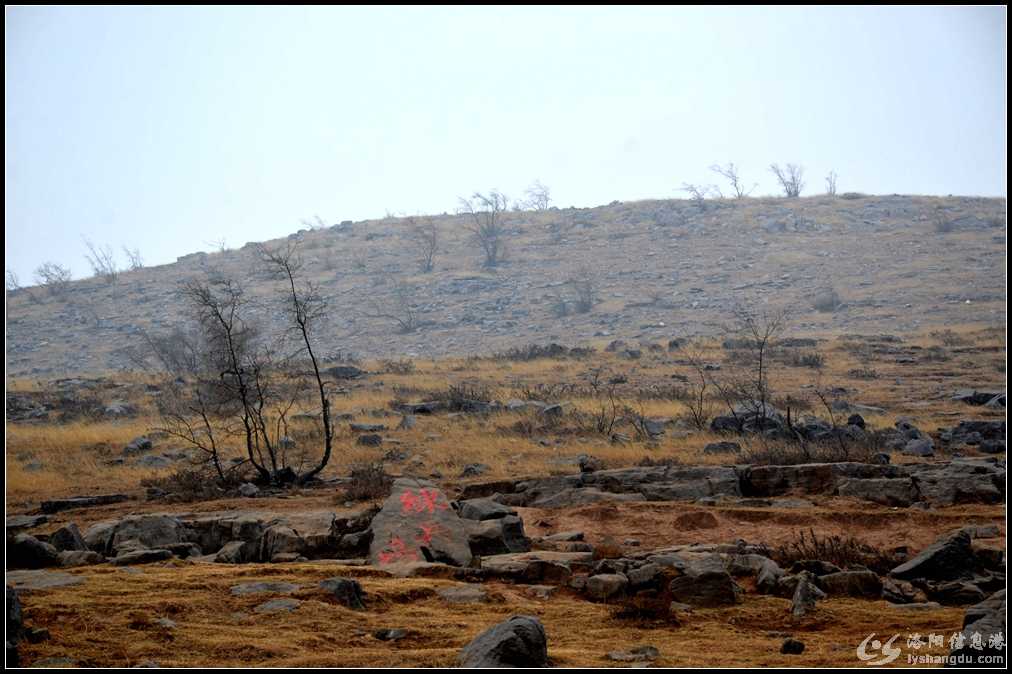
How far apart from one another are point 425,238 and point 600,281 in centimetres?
1342

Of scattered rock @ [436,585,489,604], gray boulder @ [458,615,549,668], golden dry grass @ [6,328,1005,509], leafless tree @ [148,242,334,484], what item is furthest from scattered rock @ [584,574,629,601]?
leafless tree @ [148,242,334,484]

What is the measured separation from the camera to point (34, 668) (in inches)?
199

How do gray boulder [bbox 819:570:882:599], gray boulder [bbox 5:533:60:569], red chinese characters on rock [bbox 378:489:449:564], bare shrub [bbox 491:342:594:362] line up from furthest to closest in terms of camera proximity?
bare shrub [bbox 491:342:594:362]
red chinese characters on rock [bbox 378:489:449:564]
gray boulder [bbox 5:533:60:569]
gray boulder [bbox 819:570:882:599]

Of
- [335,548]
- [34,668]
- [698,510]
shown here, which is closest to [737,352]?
[698,510]

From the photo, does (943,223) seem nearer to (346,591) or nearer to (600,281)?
(600,281)

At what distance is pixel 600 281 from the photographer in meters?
47.9

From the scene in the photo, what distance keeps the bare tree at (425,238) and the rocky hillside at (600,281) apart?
42 centimetres

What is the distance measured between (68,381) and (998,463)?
91.6 ft

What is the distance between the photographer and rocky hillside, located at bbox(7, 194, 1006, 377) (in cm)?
4147

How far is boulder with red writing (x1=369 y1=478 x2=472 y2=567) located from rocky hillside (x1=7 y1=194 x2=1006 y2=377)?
96.5 feet

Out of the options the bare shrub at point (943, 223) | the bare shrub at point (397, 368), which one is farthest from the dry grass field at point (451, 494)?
the bare shrub at point (943, 223)

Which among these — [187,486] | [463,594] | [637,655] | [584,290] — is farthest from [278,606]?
[584,290]

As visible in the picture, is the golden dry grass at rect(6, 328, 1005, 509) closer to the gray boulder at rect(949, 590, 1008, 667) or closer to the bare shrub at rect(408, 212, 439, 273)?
the gray boulder at rect(949, 590, 1008, 667)

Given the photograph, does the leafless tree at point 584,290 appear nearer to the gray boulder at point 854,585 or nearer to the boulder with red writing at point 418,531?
the boulder with red writing at point 418,531
